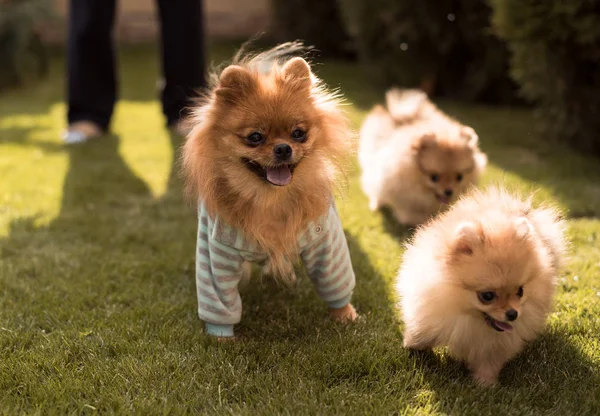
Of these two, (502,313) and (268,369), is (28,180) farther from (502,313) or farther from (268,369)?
(502,313)

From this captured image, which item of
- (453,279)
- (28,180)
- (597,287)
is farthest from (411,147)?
(28,180)

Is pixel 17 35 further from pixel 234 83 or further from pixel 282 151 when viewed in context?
pixel 282 151

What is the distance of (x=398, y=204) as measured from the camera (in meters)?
3.86

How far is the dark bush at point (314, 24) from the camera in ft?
30.0

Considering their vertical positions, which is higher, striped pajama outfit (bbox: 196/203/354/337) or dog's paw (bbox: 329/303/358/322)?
striped pajama outfit (bbox: 196/203/354/337)

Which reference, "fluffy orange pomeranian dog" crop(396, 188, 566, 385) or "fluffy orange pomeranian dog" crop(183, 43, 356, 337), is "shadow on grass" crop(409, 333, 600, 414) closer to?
"fluffy orange pomeranian dog" crop(396, 188, 566, 385)

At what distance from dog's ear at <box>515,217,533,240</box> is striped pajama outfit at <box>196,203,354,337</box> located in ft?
2.48

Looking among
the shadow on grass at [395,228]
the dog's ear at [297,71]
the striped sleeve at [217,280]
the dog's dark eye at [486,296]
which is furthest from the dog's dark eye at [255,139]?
the shadow on grass at [395,228]

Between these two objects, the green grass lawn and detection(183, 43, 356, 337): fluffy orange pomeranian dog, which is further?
detection(183, 43, 356, 337): fluffy orange pomeranian dog

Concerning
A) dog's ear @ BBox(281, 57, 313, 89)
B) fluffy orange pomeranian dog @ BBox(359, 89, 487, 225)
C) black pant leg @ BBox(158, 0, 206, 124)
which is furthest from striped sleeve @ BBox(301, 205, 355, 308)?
black pant leg @ BBox(158, 0, 206, 124)

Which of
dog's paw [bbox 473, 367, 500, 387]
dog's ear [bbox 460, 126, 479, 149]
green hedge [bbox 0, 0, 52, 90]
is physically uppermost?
dog's ear [bbox 460, 126, 479, 149]

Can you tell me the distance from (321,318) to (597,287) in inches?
52.1

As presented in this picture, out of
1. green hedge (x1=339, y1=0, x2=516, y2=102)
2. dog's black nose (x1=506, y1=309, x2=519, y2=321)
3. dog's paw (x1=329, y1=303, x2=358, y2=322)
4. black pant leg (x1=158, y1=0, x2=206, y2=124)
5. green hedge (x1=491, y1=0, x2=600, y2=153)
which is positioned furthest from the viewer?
green hedge (x1=339, y1=0, x2=516, y2=102)

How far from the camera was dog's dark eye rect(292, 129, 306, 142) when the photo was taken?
2.32 meters
